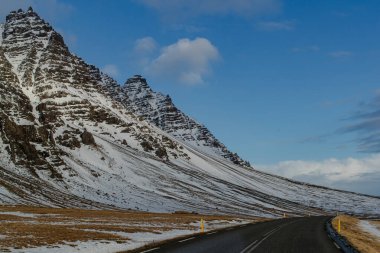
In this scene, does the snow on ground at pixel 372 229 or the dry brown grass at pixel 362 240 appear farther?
the snow on ground at pixel 372 229

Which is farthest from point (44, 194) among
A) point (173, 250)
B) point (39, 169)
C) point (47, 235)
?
point (173, 250)

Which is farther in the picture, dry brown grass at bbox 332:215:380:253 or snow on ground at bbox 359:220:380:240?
snow on ground at bbox 359:220:380:240

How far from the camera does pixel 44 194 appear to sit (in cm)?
15675

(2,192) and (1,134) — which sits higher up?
(1,134)

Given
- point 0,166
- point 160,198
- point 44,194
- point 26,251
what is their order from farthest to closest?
point 160,198, point 0,166, point 44,194, point 26,251

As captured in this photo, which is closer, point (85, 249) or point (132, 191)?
point (85, 249)

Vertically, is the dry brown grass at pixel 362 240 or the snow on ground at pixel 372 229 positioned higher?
the snow on ground at pixel 372 229

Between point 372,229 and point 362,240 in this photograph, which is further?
point 372,229

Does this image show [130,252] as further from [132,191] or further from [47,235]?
[132,191]

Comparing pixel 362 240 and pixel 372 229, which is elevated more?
pixel 372 229

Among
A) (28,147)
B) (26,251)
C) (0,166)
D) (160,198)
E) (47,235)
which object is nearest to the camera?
(26,251)

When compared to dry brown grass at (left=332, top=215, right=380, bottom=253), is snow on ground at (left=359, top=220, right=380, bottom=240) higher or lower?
higher

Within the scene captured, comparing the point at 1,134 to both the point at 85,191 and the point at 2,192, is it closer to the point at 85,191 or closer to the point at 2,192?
the point at 85,191

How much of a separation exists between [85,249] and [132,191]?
173028 mm
